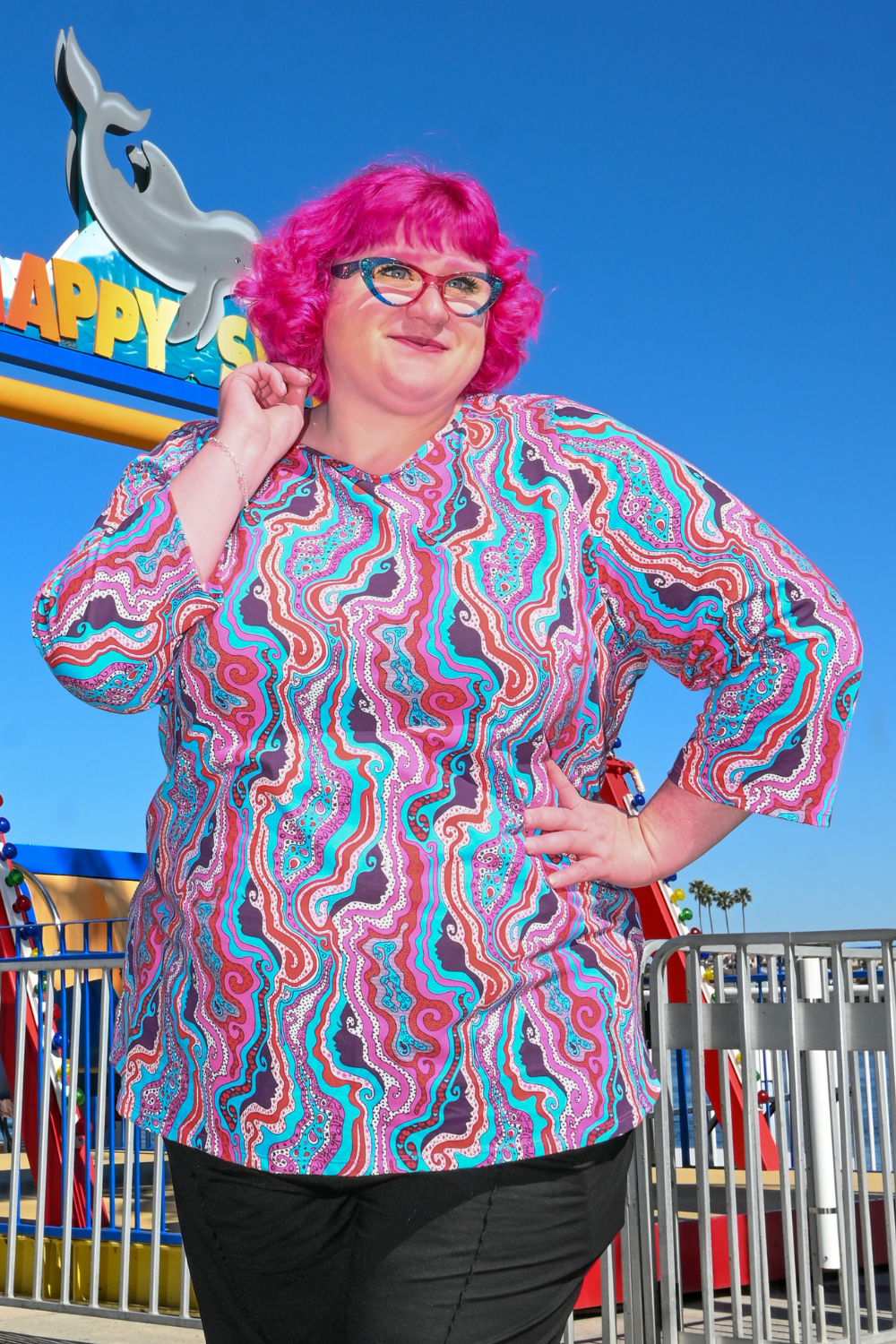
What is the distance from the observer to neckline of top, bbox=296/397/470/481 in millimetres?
1505

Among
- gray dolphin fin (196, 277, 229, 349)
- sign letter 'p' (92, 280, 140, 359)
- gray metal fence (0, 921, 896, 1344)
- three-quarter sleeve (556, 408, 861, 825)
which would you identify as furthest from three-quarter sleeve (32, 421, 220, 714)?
gray dolphin fin (196, 277, 229, 349)

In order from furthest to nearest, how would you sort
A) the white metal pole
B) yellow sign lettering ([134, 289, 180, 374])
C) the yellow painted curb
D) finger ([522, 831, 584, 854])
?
yellow sign lettering ([134, 289, 180, 374]) < the white metal pole < the yellow painted curb < finger ([522, 831, 584, 854])

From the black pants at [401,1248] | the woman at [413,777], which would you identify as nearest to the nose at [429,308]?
the woman at [413,777]

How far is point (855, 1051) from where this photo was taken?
3.20m

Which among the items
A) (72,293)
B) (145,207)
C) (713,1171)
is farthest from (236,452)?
(145,207)

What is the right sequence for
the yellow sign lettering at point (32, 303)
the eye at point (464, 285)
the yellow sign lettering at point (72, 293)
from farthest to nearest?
the yellow sign lettering at point (72, 293), the yellow sign lettering at point (32, 303), the eye at point (464, 285)

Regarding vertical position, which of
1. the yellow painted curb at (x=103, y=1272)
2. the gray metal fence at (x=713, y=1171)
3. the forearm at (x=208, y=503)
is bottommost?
the yellow painted curb at (x=103, y=1272)

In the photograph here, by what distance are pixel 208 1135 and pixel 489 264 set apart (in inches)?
39.9

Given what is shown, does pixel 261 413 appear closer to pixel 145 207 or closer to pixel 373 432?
pixel 373 432

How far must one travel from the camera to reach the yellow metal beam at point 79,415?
6332 mm

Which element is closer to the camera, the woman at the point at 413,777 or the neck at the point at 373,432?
the woman at the point at 413,777

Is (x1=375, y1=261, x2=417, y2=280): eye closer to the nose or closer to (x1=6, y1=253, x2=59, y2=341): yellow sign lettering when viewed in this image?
the nose

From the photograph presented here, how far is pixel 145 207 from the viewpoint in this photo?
8258 millimetres

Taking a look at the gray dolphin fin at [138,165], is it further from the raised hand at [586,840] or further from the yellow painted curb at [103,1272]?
the raised hand at [586,840]
